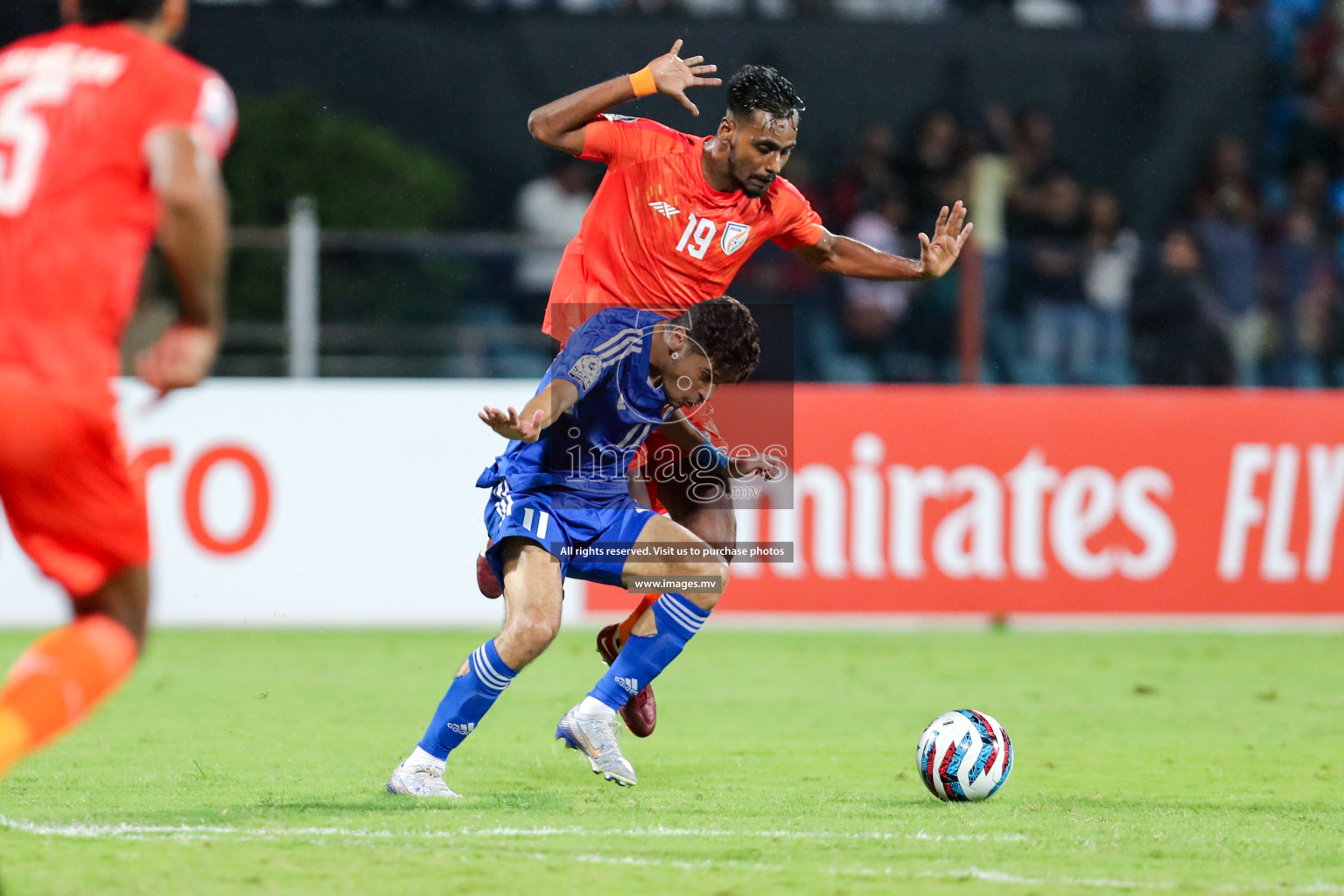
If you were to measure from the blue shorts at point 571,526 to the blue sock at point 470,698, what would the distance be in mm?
394

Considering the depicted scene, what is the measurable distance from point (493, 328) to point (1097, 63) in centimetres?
768

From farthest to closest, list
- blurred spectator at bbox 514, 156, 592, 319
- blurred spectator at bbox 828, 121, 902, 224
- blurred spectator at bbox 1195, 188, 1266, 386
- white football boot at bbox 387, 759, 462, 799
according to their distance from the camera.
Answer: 1. blurred spectator at bbox 828, 121, 902, 224
2. blurred spectator at bbox 514, 156, 592, 319
3. blurred spectator at bbox 1195, 188, 1266, 386
4. white football boot at bbox 387, 759, 462, 799

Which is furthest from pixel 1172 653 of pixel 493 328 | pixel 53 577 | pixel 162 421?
pixel 53 577

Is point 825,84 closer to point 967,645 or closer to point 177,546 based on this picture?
point 967,645

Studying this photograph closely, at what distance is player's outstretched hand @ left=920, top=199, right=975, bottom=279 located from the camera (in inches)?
274

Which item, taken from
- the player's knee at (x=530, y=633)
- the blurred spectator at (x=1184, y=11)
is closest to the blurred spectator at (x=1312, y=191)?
the blurred spectator at (x=1184, y=11)

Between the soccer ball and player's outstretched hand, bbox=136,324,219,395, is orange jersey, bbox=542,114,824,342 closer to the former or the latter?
the soccer ball

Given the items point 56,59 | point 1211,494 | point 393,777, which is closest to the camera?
point 56,59

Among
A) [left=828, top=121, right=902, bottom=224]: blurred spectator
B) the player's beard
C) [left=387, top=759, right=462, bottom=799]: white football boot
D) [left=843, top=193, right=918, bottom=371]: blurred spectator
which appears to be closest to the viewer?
[left=387, top=759, right=462, bottom=799]: white football boot

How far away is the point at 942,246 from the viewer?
7027 millimetres

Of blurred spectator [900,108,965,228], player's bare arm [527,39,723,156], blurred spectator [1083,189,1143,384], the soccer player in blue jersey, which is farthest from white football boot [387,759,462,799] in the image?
blurred spectator [900,108,965,228]

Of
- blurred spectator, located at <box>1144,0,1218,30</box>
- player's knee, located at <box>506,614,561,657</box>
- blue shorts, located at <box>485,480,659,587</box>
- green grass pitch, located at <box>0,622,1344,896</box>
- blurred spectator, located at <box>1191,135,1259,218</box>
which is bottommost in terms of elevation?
green grass pitch, located at <box>0,622,1344,896</box>

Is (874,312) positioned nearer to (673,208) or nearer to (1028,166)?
(1028,166)

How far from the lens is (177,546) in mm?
11320
